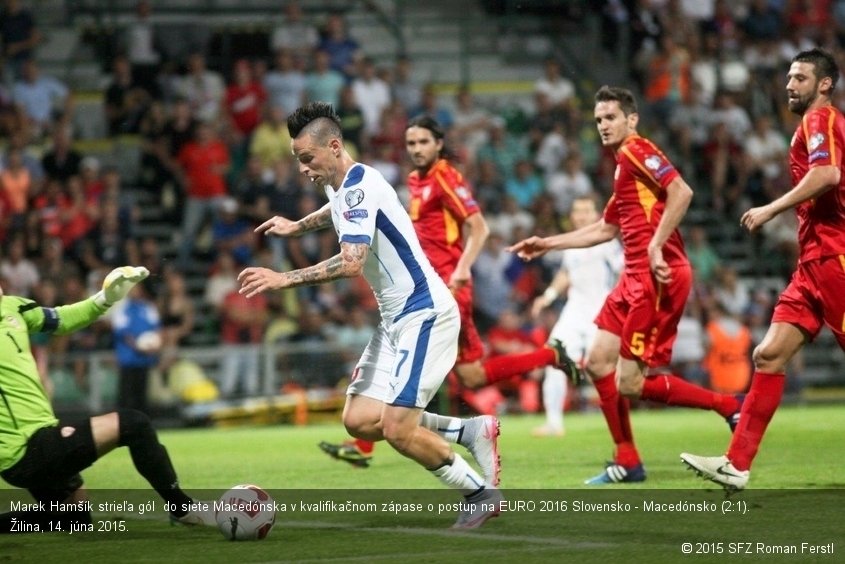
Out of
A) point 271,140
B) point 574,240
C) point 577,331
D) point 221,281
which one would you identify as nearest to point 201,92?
point 271,140

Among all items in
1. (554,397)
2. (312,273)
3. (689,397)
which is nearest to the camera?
(312,273)

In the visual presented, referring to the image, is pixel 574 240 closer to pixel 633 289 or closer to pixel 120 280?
pixel 633 289

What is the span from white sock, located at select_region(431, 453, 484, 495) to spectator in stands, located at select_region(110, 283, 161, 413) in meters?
10.8

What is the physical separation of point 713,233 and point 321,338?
751 cm

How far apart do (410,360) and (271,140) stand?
1311cm

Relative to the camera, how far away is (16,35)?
2080cm

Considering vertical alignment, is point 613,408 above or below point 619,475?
above

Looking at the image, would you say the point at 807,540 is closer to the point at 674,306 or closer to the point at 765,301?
the point at 674,306

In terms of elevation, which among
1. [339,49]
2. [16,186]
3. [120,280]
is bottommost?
[120,280]

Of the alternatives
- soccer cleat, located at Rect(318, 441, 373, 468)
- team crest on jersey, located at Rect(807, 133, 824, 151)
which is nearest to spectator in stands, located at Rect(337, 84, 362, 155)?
soccer cleat, located at Rect(318, 441, 373, 468)

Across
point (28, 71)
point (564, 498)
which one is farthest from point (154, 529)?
point (28, 71)

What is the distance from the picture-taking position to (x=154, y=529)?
8.13 m

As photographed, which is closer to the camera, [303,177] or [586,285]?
[586,285]

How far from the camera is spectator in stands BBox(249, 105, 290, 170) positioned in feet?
67.0
